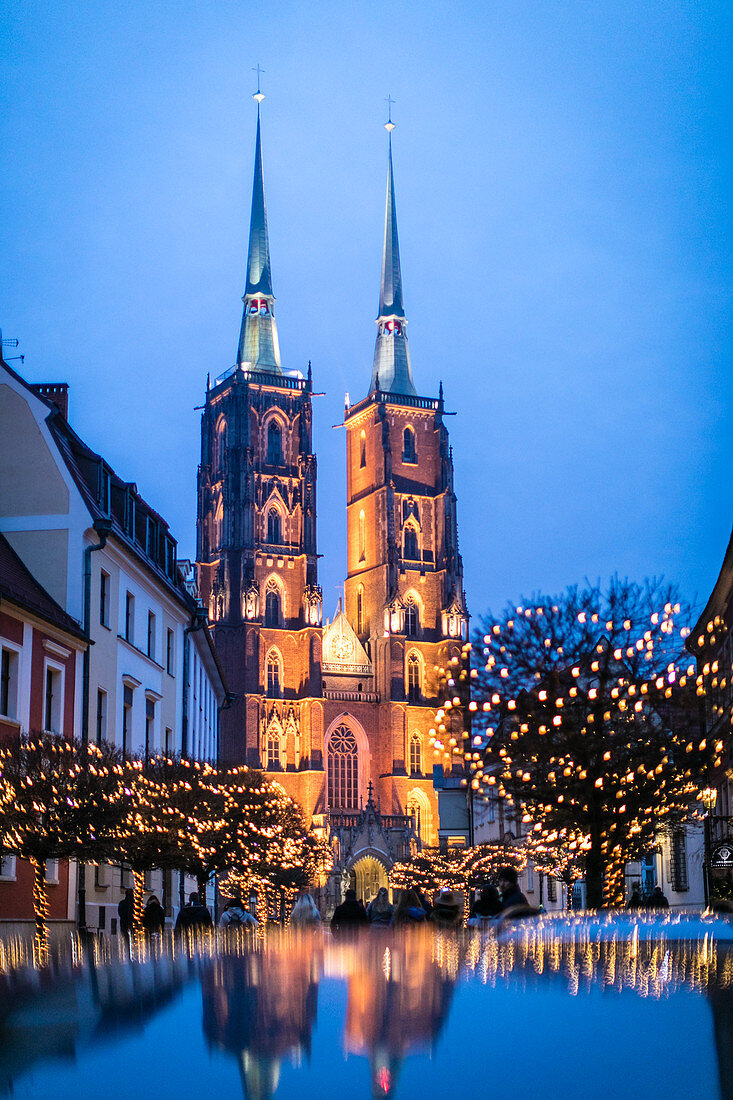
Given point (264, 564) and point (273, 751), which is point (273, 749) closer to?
point (273, 751)

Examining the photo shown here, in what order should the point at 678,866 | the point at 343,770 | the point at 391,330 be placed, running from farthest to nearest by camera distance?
the point at 391,330 < the point at 343,770 < the point at 678,866

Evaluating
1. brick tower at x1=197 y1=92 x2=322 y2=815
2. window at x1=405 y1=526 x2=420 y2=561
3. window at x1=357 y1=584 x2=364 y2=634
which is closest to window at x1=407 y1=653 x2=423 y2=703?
window at x1=357 y1=584 x2=364 y2=634

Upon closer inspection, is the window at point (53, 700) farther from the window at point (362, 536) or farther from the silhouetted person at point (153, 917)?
the window at point (362, 536)

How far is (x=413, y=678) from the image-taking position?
110125 mm

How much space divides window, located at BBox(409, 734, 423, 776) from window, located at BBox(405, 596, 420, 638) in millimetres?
8845

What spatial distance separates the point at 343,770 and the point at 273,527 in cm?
1991

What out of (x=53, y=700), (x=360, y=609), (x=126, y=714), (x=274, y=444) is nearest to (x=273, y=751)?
(x=360, y=609)

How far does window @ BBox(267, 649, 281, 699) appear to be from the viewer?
10400cm

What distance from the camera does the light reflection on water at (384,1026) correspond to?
476 centimetres

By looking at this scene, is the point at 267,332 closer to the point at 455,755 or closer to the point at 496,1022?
the point at 455,755

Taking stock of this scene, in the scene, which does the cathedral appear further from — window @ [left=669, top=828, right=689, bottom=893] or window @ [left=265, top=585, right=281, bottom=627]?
window @ [left=669, top=828, right=689, bottom=893]

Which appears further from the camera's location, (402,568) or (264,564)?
(402,568)

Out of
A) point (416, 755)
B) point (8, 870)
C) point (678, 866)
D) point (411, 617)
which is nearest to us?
point (8, 870)

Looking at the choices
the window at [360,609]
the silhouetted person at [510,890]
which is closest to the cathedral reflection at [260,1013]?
the silhouetted person at [510,890]
